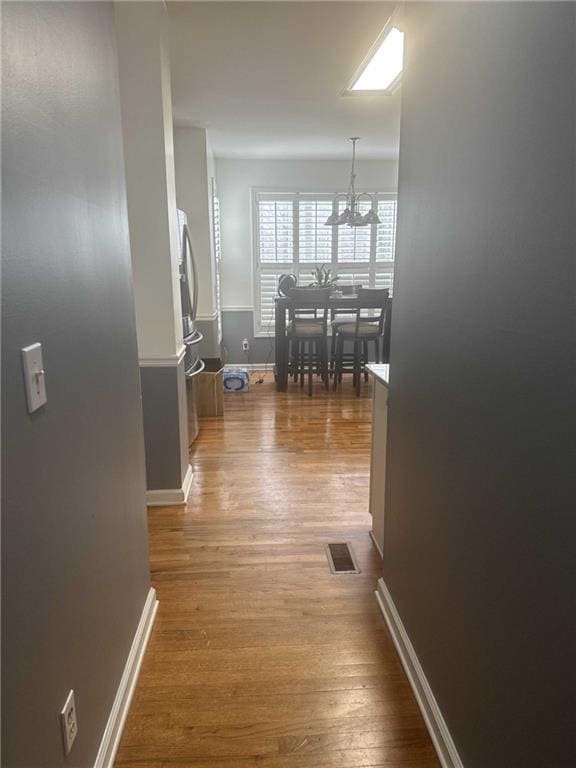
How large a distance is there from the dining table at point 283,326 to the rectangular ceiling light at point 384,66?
219cm

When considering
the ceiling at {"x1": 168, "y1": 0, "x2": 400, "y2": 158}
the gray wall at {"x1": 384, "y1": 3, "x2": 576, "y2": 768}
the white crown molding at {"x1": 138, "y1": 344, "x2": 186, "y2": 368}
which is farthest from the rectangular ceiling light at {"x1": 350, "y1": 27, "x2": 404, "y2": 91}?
the white crown molding at {"x1": 138, "y1": 344, "x2": 186, "y2": 368}

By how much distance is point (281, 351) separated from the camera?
5445 mm

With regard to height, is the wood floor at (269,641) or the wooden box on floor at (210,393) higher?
the wooden box on floor at (210,393)

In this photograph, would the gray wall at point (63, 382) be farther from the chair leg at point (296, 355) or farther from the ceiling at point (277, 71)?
the chair leg at point (296, 355)

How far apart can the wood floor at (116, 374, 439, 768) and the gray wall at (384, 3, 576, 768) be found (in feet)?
0.83

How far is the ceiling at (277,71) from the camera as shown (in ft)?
7.70

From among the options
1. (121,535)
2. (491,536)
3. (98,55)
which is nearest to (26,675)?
(121,535)

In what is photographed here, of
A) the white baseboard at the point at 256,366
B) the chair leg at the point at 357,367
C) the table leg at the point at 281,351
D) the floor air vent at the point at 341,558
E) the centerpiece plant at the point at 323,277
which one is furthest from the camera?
the white baseboard at the point at 256,366

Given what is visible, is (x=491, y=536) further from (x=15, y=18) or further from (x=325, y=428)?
(x=325, y=428)

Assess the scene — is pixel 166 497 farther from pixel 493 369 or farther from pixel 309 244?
pixel 309 244

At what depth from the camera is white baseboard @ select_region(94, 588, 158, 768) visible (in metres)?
1.36

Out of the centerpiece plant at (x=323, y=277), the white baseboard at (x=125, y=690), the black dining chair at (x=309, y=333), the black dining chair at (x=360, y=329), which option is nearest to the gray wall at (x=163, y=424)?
the white baseboard at (x=125, y=690)

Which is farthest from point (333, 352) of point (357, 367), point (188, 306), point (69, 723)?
point (69, 723)

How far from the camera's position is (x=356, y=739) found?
58.1 inches
